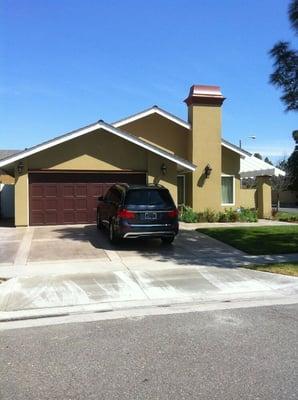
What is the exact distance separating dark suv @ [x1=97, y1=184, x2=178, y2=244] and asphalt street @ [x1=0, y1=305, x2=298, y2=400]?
20.5 feet

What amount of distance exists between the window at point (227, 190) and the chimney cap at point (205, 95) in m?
3.89

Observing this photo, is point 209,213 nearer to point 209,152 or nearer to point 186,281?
point 209,152

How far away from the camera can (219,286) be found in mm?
9352

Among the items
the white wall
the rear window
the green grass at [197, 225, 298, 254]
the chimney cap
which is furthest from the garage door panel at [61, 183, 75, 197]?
the chimney cap

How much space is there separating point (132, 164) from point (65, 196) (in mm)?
3117

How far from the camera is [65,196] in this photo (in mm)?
20156

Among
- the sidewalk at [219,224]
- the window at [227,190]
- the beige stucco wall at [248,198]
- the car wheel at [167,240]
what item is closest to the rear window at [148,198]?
the car wheel at [167,240]

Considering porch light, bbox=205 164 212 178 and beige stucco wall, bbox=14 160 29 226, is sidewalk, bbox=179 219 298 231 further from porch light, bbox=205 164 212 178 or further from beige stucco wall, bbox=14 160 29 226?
beige stucco wall, bbox=14 160 29 226

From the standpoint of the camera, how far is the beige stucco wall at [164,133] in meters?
23.9

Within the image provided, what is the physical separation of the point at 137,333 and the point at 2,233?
12.3 meters

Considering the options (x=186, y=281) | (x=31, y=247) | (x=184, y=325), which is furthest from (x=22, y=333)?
(x=31, y=247)

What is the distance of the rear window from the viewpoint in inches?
541

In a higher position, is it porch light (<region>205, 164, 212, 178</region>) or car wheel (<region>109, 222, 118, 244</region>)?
porch light (<region>205, 164, 212, 178</region>)

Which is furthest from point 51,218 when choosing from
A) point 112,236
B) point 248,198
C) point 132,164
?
point 248,198
